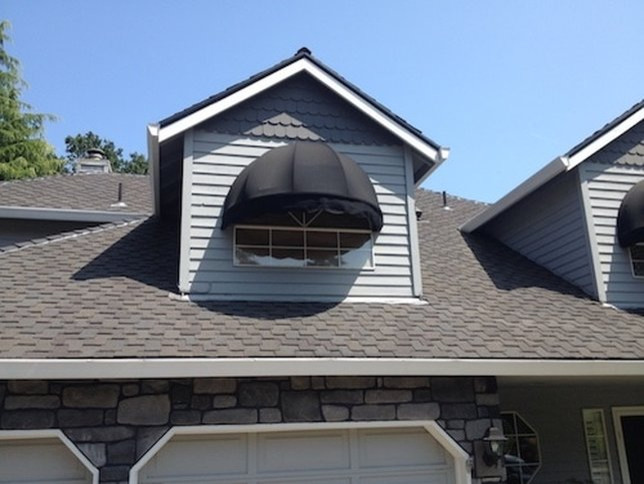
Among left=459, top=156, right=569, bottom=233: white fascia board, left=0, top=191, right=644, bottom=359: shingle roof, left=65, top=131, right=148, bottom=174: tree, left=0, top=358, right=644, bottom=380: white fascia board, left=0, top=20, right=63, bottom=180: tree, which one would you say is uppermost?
left=65, top=131, right=148, bottom=174: tree

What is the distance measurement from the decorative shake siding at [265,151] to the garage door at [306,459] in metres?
1.82

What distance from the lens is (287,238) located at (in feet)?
25.2

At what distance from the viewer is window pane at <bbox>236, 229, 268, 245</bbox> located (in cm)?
755

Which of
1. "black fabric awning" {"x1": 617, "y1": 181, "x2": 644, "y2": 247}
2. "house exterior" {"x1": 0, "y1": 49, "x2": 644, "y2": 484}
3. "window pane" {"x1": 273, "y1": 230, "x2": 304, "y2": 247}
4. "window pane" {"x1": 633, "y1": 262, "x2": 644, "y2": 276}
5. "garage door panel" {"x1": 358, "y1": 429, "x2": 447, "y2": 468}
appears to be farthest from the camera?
"window pane" {"x1": 633, "y1": 262, "x2": 644, "y2": 276}

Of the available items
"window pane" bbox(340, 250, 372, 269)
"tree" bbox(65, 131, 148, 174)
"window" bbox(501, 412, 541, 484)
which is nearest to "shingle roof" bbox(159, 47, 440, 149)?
"window pane" bbox(340, 250, 372, 269)

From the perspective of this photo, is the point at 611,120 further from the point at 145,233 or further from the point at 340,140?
the point at 145,233

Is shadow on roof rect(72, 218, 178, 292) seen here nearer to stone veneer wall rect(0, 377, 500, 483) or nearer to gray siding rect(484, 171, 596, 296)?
stone veneer wall rect(0, 377, 500, 483)

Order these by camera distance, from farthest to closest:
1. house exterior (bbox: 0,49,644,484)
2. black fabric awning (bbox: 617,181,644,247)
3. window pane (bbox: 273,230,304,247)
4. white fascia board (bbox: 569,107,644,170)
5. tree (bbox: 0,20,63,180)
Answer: tree (bbox: 0,20,63,180), white fascia board (bbox: 569,107,644,170), black fabric awning (bbox: 617,181,644,247), window pane (bbox: 273,230,304,247), house exterior (bbox: 0,49,644,484)

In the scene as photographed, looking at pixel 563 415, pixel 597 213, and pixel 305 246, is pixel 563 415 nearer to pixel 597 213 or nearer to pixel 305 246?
pixel 597 213

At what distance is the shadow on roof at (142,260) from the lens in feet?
23.9

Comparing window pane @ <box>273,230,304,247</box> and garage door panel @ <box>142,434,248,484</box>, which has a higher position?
window pane @ <box>273,230,304,247</box>

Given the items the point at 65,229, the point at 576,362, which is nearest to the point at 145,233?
the point at 65,229

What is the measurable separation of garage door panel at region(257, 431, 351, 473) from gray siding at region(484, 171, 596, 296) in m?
4.65

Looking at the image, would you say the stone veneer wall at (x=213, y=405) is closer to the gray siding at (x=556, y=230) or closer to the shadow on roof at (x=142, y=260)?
the shadow on roof at (x=142, y=260)
